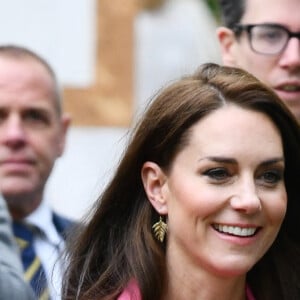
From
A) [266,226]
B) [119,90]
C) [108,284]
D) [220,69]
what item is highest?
[220,69]

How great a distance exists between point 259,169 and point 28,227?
58.2 inches

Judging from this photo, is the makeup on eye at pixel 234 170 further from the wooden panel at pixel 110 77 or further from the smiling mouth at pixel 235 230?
the wooden panel at pixel 110 77

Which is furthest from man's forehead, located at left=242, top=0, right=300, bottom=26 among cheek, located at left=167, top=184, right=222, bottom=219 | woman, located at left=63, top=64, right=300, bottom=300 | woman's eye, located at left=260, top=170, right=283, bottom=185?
cheek, located at left=167, top=184, right=222, bottom=219

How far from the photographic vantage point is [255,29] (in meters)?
4.73

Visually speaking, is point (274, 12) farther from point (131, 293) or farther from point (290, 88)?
point (131, 293)

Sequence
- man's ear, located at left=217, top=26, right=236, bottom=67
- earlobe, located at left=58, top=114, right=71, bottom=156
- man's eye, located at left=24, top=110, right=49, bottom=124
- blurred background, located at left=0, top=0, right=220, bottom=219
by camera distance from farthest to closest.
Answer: blurred background, located at left=0, top=0, right=220, bottom=219
earlobe, located at left=58, top=114, right=71, bottom=156
man's eye, located at left=24, top=110, right=49, bottom=124
man's ear, located at left=217, top=26, right=236, bottom=67

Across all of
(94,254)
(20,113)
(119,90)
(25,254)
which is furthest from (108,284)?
(119,90)

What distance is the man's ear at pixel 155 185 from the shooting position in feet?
12.6

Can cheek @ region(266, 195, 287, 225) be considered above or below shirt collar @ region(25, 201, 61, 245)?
above

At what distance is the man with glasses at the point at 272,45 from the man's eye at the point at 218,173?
2.91 feet

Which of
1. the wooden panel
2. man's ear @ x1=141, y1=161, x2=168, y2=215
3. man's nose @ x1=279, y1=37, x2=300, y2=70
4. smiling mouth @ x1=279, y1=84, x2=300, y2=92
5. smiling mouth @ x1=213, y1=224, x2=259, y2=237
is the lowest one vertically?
the wooden panel

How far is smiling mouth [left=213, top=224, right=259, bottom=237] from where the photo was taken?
12.2 feet

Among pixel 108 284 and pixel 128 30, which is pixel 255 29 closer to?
pixel 108 284

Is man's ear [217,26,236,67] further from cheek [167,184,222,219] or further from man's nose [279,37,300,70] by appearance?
cheek [167,184,222,219]
